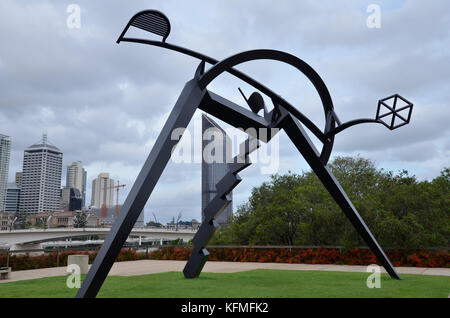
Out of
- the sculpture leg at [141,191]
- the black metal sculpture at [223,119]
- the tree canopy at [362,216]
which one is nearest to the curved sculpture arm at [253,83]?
the black metal sculpture at [223,119]

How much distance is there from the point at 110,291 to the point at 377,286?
6.14 m

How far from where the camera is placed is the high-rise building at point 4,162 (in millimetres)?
169500

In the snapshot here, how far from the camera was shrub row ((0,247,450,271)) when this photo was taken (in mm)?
15219

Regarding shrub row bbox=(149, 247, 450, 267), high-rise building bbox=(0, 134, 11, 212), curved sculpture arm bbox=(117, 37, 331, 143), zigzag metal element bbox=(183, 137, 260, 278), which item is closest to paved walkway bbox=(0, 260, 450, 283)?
shrub row bbox=(149, 247, 450, 267)

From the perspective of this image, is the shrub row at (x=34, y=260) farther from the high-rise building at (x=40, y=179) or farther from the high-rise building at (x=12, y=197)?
the high-rise building at (x=12, y=197)

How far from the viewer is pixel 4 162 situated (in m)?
173

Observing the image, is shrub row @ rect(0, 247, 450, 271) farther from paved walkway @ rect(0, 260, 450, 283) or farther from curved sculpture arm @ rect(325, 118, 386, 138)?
curved sculpture arm @ rect(325, 118, 386, 138)

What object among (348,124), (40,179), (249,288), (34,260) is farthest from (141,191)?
(40,179)

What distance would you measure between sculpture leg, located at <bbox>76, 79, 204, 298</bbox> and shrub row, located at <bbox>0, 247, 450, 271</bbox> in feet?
37.6

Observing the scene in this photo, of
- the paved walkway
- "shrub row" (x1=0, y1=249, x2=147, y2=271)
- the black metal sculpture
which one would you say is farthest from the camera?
"shrub row" (x1=0, y1=249, x2=147, y2=271)

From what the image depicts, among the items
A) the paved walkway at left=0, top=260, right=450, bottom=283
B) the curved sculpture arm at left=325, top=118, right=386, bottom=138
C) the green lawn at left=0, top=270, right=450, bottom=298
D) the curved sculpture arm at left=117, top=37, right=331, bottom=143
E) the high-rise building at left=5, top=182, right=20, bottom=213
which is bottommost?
the paved walkway at left=0, top=260, right=450, bottom=283

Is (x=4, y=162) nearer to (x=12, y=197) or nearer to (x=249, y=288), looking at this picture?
(x=12, y=197)

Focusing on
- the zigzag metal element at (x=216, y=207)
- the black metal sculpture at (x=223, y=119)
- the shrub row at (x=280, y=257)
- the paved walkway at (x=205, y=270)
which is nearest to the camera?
the black metal sculpture at (x=223, y=119)

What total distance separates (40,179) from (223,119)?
616ft
